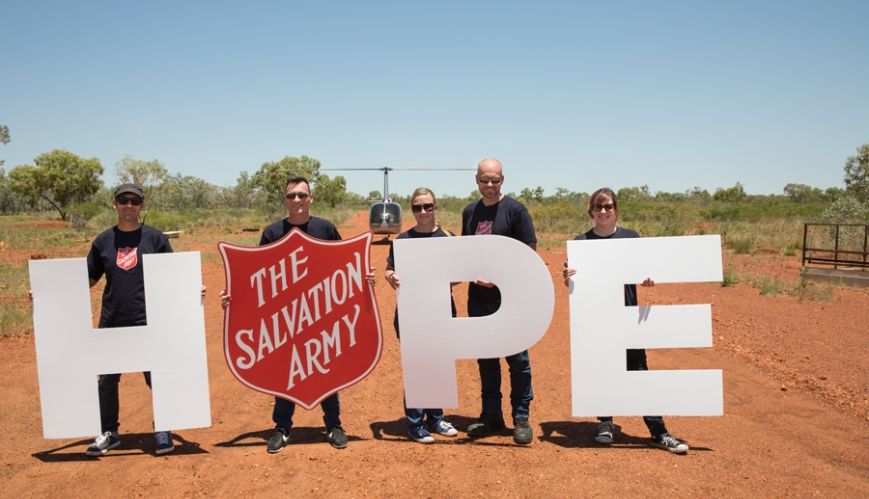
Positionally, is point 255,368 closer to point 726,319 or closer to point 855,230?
point 726,319

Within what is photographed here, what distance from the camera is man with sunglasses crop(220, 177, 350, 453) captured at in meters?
4.29

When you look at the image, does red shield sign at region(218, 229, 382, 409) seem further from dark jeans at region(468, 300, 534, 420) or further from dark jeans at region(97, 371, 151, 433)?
dark jeans at region(97, 371, 151, 433)

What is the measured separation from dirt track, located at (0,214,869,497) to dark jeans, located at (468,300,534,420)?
0.26 metres

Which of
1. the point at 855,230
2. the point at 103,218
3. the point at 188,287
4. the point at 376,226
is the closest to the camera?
the point at 188,287

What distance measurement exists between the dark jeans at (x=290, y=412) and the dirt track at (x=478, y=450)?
19 centimetres

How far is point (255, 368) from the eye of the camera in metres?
4.40

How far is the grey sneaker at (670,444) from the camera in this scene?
423 cm

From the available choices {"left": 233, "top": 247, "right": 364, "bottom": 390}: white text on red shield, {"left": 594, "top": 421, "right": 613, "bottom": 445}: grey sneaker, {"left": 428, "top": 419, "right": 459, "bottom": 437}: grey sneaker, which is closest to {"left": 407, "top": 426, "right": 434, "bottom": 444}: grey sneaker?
{"left": 428, "top": 419, "right": 459, "bottom": 437}: grey sneaker

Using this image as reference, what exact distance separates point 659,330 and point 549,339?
3975 mm

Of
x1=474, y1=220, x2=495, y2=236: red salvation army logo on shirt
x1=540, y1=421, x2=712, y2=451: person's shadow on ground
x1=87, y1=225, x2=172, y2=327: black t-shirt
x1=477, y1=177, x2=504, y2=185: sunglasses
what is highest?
x1=477, y1=177, x2=504, y2=185: sunglasses

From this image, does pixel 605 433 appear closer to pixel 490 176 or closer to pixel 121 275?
pixel 490 176

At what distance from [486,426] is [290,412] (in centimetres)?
157

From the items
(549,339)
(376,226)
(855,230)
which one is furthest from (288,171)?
(549,339)

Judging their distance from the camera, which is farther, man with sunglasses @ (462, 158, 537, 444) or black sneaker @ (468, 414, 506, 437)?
black sneaker @ (468, 414, 506, 437)
